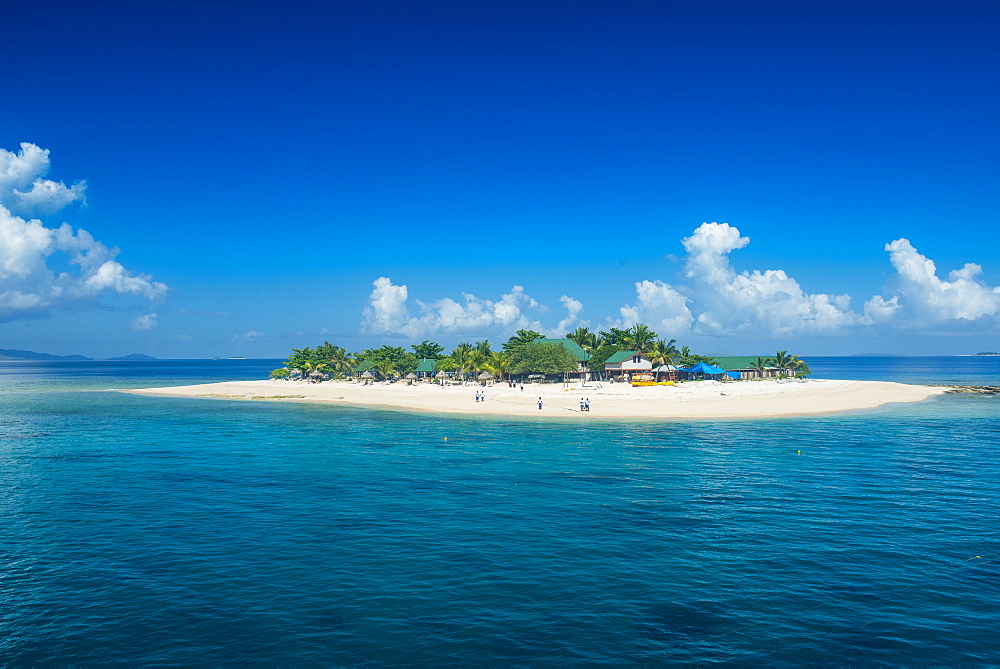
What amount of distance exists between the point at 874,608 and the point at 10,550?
30289 mm

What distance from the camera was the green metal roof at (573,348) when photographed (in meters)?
126

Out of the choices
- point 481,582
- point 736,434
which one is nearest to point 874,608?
point 481,582

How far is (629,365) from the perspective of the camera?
12519 cm

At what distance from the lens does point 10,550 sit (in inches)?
914

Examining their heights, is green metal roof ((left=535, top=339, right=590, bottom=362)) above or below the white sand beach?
above

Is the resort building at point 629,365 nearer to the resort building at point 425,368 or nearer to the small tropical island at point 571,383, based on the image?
the small tropical island at point 571,383

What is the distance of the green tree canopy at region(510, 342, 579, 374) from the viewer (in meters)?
117

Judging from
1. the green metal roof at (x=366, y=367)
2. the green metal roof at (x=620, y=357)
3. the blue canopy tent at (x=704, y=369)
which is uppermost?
the green metal roof at (x=620, y=357)

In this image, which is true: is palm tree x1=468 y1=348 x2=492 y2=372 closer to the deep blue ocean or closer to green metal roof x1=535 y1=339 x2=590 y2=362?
green metal roof x1=535 y1=339 x2=590 y2=362

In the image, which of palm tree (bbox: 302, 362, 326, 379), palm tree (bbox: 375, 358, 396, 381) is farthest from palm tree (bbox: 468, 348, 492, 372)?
palm tree (bbox: 302, 362, 326, 379)

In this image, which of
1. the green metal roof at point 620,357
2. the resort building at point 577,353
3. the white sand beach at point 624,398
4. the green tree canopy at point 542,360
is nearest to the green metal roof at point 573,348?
the resort building at point 577,353

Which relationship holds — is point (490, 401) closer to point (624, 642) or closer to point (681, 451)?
point (681, 451)

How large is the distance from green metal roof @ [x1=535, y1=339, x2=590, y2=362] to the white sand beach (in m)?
10.0

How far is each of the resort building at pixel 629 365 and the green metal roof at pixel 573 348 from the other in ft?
16.5
